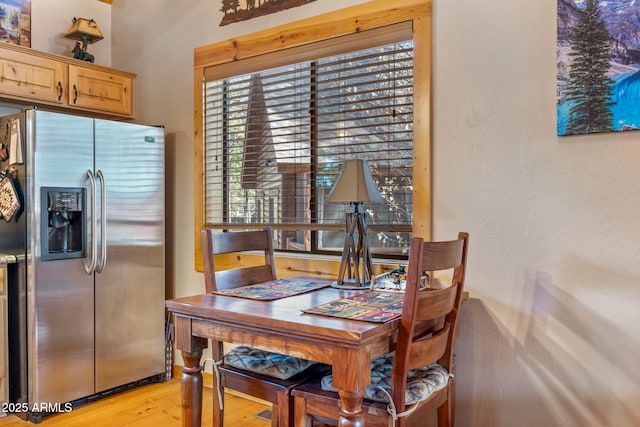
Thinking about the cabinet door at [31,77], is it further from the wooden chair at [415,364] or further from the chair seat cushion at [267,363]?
the wooden chair at [415,364]

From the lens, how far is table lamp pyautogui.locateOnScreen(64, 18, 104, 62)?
3.28m

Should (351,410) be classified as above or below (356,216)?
below

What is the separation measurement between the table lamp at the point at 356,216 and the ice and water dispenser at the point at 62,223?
159 cm

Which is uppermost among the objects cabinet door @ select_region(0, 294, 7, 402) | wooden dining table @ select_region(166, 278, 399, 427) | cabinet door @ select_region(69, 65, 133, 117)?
cabinet door @ select_region(69, 65, 133, 117)

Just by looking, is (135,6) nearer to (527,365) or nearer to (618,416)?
(527,365)

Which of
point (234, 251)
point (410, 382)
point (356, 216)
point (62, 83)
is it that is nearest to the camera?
point (410, 382)

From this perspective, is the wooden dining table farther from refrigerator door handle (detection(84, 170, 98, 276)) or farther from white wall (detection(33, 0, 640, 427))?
refrigerator door handle (detection(84, 170, 98, 276))

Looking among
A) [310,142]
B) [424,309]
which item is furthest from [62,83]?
[424,309]

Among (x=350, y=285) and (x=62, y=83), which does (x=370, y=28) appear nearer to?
(x=350, y=285)

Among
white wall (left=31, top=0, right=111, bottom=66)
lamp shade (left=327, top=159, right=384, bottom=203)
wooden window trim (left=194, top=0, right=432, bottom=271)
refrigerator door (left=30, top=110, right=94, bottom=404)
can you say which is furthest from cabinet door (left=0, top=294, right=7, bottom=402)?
lamp shade (left=327, top=159, right=384, bottom=203)

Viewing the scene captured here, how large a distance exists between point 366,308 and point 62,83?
8.50 feet

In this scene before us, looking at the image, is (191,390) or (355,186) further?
(355,186)

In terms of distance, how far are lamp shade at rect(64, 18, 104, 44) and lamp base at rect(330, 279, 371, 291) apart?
8.28 feet

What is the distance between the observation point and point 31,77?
2.96 meters
